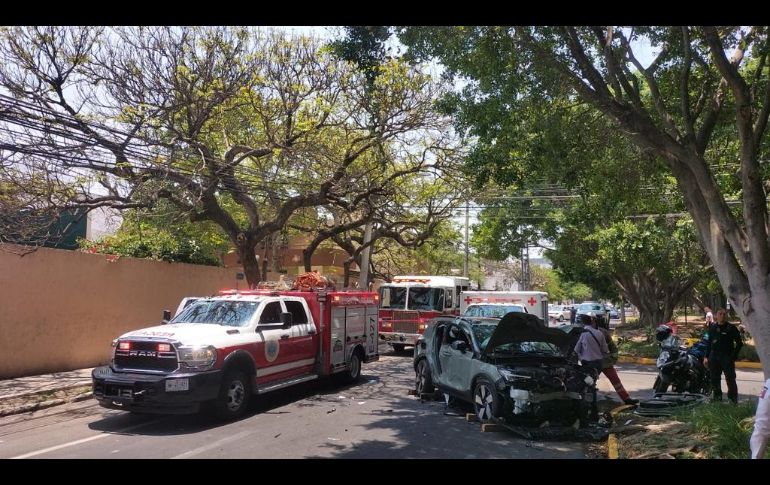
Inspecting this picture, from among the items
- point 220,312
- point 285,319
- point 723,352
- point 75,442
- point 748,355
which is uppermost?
point 220,312

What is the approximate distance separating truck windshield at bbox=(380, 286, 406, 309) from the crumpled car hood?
10.6 meters

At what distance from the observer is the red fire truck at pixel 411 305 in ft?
62.8

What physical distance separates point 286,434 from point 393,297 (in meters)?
12.0

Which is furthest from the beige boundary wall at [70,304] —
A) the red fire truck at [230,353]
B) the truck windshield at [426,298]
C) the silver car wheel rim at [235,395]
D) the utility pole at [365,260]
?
the utility pole at [365,260]

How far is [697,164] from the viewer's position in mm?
7820

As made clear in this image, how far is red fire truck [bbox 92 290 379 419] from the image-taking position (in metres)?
8.16

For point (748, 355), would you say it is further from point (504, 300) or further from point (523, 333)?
point (523, 333)

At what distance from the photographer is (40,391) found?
35.6 feet

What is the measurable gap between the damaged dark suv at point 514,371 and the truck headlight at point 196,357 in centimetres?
388

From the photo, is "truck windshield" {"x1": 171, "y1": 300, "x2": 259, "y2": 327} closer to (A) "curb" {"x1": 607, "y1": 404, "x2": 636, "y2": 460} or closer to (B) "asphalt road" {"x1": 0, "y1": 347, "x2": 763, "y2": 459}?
(B) "asphalt road" {"x1": 0, "y1": 347, "x2": 763, "y2": 459}

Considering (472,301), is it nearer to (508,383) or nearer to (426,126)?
(426,126)

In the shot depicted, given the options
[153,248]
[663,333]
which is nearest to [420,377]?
[663,333]
